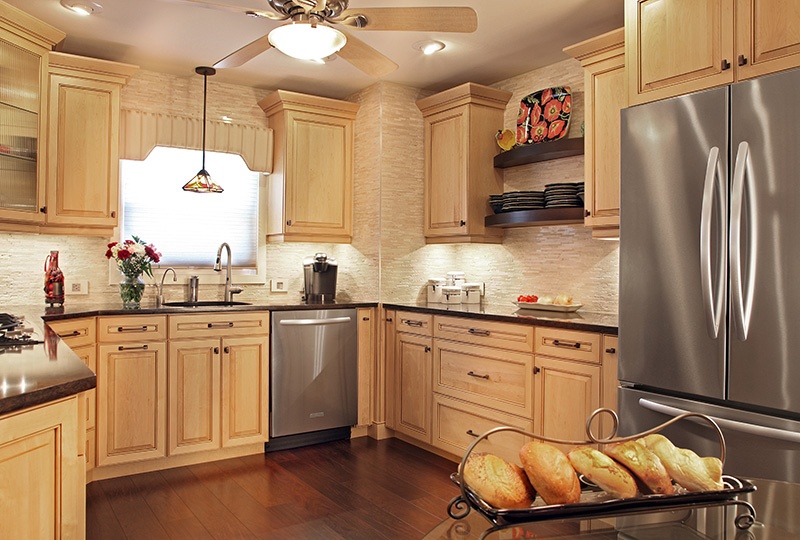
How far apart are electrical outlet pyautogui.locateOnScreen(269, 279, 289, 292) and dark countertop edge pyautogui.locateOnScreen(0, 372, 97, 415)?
329 cm

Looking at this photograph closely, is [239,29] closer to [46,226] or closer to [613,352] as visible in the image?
[46,226]

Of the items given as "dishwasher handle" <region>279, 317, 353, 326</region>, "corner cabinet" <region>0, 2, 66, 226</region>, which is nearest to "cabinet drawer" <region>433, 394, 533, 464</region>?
"dishwasher handle" <region>279, 317, 353, 326</region>

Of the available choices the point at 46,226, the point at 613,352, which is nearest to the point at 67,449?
the point at 613,352

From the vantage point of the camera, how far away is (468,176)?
4418mm

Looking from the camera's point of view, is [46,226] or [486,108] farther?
[486,108]

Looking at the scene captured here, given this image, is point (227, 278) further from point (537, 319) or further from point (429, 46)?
point (537, 319)

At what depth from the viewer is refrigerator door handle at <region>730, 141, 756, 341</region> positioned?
2.23 metres

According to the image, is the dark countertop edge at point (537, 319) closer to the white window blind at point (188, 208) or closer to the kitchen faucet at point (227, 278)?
the kitchen faucet at point (227, 278)

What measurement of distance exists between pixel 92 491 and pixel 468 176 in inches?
120

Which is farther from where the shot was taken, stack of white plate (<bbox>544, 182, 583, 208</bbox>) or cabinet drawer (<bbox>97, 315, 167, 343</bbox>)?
stack of white plate (<bbox>544, 182, 583, 208</bbox>)

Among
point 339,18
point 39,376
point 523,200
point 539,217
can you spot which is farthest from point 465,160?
point 39,376

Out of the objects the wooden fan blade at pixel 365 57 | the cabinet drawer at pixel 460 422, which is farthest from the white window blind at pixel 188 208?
the wooden fan blade at pixel 365 57

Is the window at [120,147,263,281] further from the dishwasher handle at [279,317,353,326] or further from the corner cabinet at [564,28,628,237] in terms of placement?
the corner cabinet at [564,28,628,237]

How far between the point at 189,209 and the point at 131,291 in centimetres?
84
